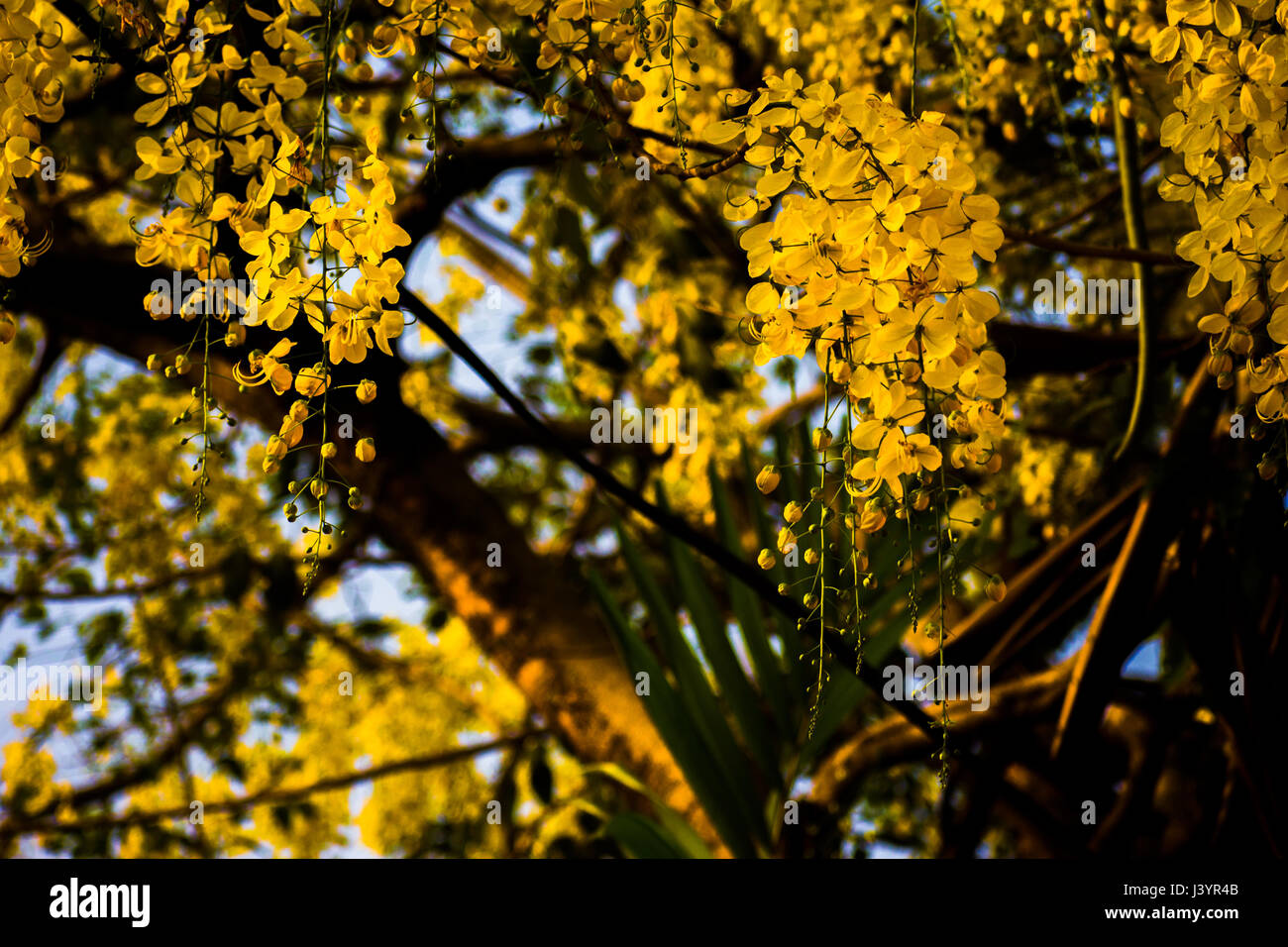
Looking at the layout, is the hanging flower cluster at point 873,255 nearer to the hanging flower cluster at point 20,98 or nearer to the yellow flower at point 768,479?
the yellow flower at point 768,479

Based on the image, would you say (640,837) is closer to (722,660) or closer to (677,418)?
(722,660)

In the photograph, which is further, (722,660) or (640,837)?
(722,660)

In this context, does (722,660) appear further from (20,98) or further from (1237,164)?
(20,98)

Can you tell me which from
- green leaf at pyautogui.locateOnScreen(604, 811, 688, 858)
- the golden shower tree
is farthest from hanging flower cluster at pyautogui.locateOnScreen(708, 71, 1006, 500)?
green leaf at pyautogui.locateOnScreen(604, 811, 688, 858)

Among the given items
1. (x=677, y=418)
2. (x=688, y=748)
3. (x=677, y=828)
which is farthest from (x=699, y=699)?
(x=677, y=418)

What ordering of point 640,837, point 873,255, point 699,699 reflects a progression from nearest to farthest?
point 873,255
point 640,837
point 699,699

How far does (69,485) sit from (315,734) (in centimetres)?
111

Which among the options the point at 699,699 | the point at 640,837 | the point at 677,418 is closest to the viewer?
the point at 640,837

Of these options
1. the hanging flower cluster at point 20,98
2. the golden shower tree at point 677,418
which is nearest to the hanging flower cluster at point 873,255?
the golden shower tree at point 677,418

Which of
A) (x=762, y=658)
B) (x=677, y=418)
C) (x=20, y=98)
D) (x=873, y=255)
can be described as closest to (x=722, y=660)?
(x=762, y=658)

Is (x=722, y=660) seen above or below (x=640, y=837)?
above

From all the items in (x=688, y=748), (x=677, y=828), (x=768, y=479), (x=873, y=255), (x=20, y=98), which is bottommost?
(x=677, y=828)

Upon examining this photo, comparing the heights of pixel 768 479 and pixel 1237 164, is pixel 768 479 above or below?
below
